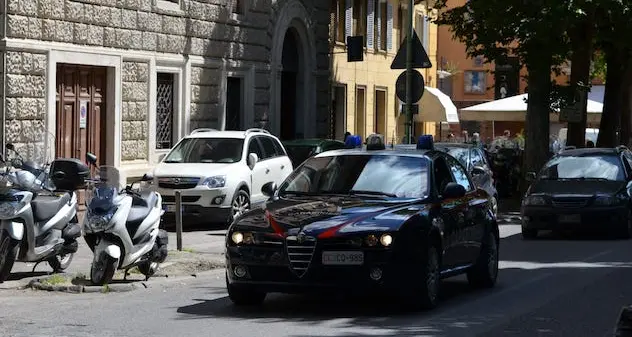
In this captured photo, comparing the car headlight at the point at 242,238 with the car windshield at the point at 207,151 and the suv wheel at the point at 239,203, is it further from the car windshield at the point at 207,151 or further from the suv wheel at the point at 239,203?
the car windshield at the point at 207,151

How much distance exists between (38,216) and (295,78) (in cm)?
2098

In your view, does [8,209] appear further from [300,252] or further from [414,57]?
[414,57]

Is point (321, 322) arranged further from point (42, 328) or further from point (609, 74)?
point (609, 74)

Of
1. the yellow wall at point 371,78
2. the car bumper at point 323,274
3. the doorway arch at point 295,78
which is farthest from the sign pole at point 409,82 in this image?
the car bumper at point 323,274

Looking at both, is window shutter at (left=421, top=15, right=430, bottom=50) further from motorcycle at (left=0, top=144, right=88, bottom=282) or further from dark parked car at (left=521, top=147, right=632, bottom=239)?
motorcycle at (left=0, top=144, right=88, bottom=282)

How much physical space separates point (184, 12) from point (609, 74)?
1461cm

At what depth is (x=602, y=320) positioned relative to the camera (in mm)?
12516

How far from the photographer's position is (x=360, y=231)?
12.2 m

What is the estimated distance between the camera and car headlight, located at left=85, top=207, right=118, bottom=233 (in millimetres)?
14281

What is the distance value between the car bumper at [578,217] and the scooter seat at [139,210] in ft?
31.7

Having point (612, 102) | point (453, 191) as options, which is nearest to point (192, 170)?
point (453, 191)

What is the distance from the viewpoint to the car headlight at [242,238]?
40.9 feet

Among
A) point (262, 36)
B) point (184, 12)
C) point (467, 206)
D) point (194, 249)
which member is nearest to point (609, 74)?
point (262, 36)

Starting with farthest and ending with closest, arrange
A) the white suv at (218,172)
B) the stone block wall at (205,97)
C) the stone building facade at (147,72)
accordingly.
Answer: the stone block wall at (205,97)
the white suv at (218,172)
the stone building facade at (147,72)
